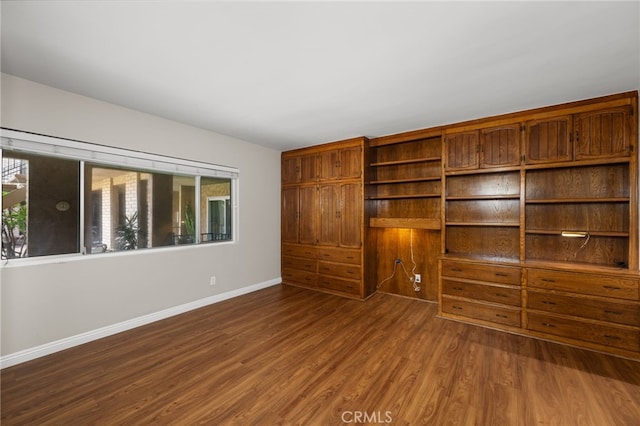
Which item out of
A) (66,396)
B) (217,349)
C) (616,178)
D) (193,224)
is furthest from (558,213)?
(66,396)

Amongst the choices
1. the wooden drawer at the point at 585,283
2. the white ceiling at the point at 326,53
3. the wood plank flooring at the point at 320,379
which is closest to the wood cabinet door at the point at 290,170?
the white ceiling at the point at 326,53

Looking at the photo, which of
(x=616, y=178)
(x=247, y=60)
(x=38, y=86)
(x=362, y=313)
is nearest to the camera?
(x=247, y=60)

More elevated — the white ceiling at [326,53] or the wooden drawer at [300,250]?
the white ceiling at [326,53]

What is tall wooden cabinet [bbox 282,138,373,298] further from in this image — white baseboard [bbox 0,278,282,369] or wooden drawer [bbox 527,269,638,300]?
wooden drawer [bbox 527,269,638,300]

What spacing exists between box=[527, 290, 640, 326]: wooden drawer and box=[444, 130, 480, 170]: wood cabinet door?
163 cm

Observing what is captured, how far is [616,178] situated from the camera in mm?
2770

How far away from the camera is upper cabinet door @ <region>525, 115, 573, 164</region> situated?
9.26 ft

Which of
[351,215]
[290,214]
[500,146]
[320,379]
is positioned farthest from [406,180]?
[320,379]

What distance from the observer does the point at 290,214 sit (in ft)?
16.1

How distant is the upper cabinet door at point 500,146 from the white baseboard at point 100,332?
13.1ft

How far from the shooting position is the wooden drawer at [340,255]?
4.10 m

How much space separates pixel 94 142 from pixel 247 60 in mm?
1971

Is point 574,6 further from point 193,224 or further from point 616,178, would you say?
point 193,224

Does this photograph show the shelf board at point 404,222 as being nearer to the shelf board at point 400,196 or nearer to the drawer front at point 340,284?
the shelf board at point 400,196
